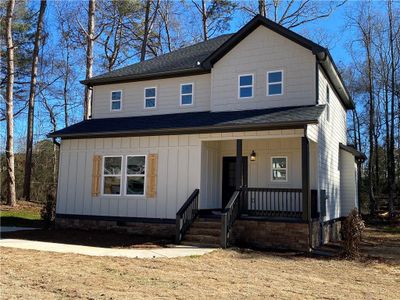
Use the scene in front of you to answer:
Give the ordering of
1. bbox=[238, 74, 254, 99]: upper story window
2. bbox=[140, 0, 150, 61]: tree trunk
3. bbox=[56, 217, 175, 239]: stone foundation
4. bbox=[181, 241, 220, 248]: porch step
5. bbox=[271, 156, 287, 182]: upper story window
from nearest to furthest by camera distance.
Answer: bbox=[181, 241, 220, 248]: porch step, bbox=[56, 217, 175, 239]: stone foundation, bbox=[238, 74, 254, 99]: upper story window, bbox=[271, 156, 287, 182]: upper story window, bbox=[140, 0, 150, 61]: tree trunk

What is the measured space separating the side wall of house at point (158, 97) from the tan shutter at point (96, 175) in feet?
8.31

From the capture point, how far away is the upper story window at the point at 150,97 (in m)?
15.7

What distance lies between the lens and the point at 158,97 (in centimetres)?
1562

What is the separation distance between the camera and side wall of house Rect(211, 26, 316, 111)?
13.0m

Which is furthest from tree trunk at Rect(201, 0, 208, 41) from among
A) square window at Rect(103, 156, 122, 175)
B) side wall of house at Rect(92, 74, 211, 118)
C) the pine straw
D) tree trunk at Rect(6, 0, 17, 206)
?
the pine straw

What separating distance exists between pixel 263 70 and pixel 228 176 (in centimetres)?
393

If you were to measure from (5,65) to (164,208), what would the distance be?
1694 cm

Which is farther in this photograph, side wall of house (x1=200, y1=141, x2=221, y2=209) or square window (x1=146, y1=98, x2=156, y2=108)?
square window (x1=146, y1=98, x2=156, y2=108)

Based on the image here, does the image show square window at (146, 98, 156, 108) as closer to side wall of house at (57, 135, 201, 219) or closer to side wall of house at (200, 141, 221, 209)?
side wall of house at (57, 135, 201, 219)

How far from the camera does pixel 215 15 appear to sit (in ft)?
94.8

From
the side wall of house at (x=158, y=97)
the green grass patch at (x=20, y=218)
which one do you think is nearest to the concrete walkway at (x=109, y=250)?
the green grass patch at (x=20, y=218)

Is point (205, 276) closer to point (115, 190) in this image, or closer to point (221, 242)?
point (221, 242)

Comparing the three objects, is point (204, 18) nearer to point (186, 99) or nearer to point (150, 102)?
point (150, 102)

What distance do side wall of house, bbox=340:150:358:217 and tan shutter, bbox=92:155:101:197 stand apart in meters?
10.3
